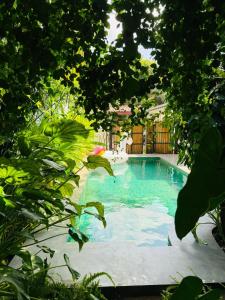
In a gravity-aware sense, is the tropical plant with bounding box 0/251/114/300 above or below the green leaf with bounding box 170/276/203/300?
below

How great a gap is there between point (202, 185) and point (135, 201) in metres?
5.93

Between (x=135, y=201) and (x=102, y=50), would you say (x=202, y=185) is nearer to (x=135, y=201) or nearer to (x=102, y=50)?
(x=102, y=50)

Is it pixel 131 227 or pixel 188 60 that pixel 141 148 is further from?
pixel 188 60

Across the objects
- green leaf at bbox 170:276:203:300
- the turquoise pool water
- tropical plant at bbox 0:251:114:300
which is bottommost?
the turquoise pool water

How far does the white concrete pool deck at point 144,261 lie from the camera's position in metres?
2.44

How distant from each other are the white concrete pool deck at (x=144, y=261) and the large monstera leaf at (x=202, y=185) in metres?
1.73

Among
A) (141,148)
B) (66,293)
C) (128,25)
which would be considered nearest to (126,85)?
Answer: (128,25)

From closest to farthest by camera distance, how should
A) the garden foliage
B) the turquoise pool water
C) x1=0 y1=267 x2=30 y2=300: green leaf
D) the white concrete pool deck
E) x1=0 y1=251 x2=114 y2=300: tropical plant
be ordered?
the garden foliage < x1=0 y1=267 x2=30 y2=300: green leaf < x1=0 y1=251 x2=114 y2=300: tropical plant < the white concrete pool deck < the turquoise pool water

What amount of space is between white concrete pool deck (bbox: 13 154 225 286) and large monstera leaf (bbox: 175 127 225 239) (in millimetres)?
1731

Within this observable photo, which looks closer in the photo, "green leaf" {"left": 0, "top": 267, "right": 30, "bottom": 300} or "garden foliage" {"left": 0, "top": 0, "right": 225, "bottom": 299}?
"garden foliage" {"left": 0, "top": 0, "right": 225, "bottom": 299}

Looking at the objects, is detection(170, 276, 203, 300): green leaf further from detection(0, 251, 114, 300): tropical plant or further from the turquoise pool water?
the turquoise pool water

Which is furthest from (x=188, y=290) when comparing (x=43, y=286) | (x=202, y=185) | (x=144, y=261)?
(x=144, y=261)

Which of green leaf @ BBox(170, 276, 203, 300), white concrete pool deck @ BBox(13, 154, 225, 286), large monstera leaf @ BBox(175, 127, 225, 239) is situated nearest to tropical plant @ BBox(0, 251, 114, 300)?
white concrete pool deck @ BBox(13, 154, 225, 286)

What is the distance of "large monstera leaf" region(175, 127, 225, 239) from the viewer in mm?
714
